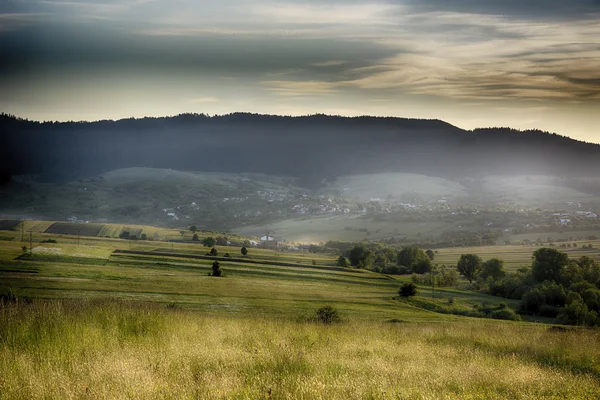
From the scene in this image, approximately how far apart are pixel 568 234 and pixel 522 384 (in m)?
112

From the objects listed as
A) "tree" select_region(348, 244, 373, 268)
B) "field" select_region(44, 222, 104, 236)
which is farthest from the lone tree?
"tree" select_region(348, 244, 373, 268)

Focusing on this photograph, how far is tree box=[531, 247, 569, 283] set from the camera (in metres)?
61.5

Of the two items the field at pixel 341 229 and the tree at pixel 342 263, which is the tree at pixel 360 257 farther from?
the field at pixel 341 229

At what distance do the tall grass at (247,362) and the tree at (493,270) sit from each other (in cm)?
6984

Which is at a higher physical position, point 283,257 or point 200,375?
point 200,375

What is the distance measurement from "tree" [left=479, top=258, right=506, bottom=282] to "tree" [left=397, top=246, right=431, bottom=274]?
340 inches

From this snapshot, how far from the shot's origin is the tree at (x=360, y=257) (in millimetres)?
79781

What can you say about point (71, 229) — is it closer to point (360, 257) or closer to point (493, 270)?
point (360, 257)

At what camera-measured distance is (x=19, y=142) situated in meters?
29.6

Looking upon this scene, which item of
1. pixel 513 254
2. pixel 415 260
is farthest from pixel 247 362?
pixel 513 254

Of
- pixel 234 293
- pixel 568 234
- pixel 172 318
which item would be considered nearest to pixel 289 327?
pixel 172 318

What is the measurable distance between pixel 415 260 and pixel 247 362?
258ft

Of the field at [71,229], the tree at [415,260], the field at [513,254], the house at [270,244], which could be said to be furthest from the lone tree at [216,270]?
the field at [513,254]

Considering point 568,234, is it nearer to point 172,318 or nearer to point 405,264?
point 405,264
